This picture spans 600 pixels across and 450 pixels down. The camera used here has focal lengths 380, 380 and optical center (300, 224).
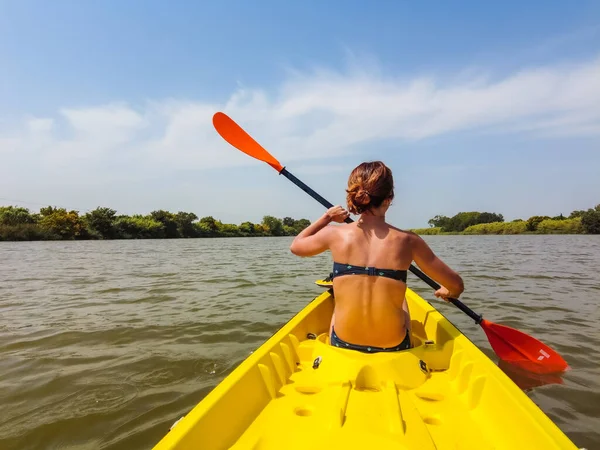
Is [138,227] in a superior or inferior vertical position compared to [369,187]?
superior

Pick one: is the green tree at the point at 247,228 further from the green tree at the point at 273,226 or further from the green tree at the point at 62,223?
the green tree at the point at 62,223

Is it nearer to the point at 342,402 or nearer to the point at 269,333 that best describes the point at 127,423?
the point at 342,402

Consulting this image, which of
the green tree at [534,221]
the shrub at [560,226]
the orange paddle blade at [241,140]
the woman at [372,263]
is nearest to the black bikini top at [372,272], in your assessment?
the woman at [372,263]

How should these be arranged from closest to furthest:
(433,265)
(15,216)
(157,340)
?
(433,265) → (157,340) → (15,216)

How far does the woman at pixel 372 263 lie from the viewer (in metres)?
2.40

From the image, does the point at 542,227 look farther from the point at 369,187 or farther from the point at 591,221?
the point at 369,187

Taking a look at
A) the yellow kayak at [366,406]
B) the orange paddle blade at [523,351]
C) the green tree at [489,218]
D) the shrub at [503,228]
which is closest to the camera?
the yellow kayak at [366,406]

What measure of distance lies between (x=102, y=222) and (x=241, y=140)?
154 feet

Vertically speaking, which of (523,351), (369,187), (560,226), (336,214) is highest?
(560,226)

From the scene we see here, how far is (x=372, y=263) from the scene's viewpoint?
240 centimetres

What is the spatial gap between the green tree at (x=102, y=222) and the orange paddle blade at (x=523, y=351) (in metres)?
48.7

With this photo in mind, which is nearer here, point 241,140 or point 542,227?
point 241,140

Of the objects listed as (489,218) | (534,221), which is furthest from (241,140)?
(489,218)

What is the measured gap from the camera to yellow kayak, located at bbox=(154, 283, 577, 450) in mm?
1694
